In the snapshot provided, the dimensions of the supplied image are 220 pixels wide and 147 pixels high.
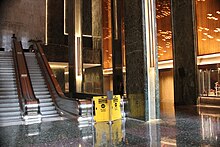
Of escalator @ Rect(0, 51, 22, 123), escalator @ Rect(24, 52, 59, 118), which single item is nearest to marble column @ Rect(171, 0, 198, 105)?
escalator @ Rect(24, 52, 59, 118)

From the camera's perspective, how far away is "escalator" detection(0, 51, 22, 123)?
24.7 ft

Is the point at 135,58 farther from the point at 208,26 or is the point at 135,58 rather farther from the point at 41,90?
the point at 208,26

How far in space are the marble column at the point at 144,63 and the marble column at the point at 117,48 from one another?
18.2 ft

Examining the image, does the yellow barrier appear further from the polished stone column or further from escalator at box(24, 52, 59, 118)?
the polished stone column

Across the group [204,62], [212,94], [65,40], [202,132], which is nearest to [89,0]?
[65,40]

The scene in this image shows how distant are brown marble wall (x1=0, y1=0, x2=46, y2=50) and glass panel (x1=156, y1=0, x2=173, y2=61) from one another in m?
8.84

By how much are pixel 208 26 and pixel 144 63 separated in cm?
612

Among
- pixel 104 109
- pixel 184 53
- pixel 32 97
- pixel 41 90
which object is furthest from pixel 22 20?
pixel 104 109

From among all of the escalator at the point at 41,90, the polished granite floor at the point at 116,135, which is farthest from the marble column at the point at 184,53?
the escalator at the point at 41,90

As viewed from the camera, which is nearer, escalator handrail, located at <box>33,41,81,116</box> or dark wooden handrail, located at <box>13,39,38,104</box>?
dark wooden handrail, located at <box>13,39,38,104</box>

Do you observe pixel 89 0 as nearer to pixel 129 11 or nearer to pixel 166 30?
pixel 166 30

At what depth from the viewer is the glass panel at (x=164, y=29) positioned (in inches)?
533

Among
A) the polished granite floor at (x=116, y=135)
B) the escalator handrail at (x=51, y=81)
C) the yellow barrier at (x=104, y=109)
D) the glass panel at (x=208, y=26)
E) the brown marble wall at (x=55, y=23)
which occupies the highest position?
Answer: the brown marble wall at (x=55, y=23)

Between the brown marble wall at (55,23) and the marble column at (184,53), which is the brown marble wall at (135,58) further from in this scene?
the brown marble wall at (55,23)
